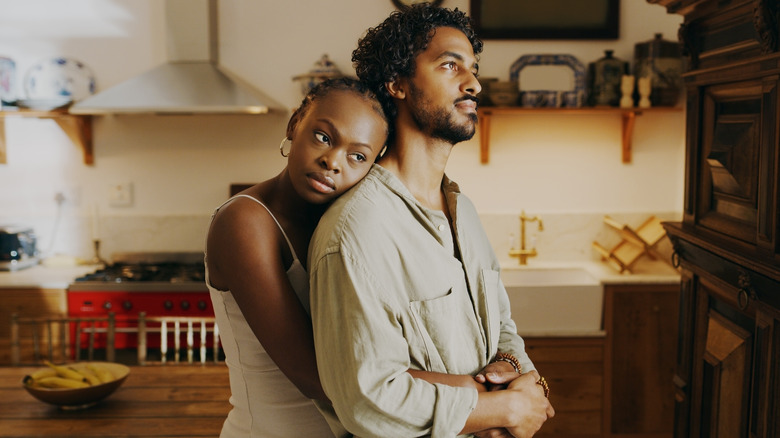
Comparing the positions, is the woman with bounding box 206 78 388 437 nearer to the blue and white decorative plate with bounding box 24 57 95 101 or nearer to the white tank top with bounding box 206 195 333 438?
the white tank top with bounding box 206 195 333 438

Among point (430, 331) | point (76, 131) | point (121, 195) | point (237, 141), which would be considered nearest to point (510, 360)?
point (430, 331)

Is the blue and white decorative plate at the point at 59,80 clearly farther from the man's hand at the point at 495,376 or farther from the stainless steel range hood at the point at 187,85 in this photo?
the man's hand at the point at 495,376

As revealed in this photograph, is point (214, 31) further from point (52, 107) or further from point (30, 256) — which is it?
point (30, 256)

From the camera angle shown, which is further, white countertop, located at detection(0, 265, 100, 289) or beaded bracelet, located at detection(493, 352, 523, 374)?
white countertop, located at detection(0, 265, 100, 289)

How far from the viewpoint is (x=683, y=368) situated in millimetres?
2189

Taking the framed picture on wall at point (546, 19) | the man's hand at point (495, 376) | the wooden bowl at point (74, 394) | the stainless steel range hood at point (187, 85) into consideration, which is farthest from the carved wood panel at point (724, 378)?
the stainless steel range hood at point (187, 85)

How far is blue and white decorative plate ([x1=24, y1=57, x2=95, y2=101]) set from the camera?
388 cm

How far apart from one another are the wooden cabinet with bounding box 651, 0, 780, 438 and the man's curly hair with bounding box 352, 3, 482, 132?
2.48 ft

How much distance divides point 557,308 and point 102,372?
2054mm

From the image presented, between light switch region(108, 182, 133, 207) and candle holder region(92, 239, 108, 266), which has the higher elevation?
light switch region(108, 182, 133, 207)

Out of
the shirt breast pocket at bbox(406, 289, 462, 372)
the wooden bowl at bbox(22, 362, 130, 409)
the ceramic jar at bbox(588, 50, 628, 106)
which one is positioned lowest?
the wooden bowl at bbox(22, 362, 130, 409)

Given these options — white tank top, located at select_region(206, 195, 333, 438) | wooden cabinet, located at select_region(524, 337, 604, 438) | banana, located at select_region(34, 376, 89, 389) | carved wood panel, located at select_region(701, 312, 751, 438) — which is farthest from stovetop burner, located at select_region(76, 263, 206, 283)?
carved wood panel, located at select_region(701, 312, 751, 438)

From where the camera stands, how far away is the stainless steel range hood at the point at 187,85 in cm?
348

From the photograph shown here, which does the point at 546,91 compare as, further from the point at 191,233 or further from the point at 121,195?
the point at 121,195
